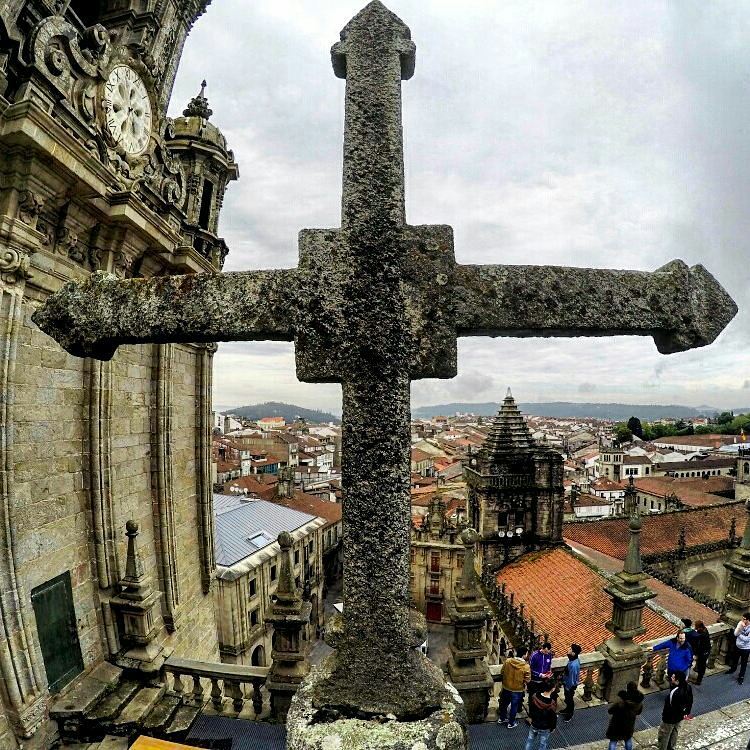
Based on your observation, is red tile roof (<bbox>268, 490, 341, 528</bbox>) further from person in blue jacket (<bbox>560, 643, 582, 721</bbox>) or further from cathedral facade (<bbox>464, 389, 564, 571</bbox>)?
person in blue jacket (<bbox>560, 643, 582, 721</bbox>)

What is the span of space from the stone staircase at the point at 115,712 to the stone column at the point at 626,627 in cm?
724

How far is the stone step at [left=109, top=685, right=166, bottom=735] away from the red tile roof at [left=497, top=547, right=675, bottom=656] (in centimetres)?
1281

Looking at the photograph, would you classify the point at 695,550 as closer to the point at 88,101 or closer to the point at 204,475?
the point at 204,475

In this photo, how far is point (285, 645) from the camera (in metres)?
7.83

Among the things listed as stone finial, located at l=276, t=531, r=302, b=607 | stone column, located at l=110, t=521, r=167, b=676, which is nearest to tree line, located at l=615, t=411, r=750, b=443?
stone finial, located at l=276, t=531, r=302, b=607

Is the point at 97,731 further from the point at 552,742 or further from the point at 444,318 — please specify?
the point at 444,318

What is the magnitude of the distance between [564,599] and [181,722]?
16095 mm

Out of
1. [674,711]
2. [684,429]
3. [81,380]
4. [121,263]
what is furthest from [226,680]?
[684,429]

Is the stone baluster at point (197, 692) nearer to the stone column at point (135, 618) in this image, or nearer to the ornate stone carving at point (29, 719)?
the stone column at point (135, 618)

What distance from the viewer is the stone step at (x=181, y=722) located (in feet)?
23.5

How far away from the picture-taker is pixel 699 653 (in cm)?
861

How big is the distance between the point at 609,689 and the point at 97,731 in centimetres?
851

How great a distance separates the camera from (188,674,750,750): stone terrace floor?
7359 mm

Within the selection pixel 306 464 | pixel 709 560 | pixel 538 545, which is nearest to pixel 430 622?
pixel 538 545
